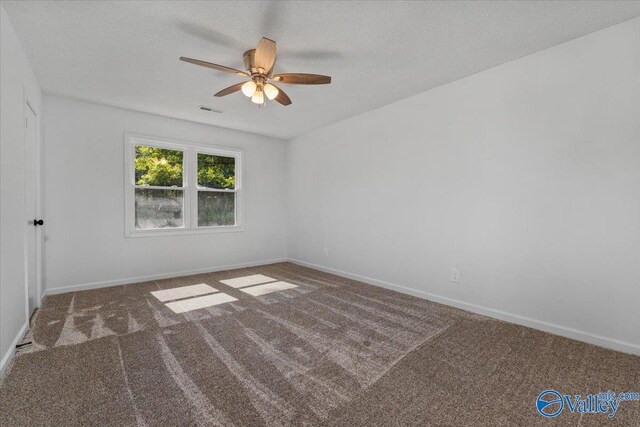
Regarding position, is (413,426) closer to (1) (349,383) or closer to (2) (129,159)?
(1) (349,383)

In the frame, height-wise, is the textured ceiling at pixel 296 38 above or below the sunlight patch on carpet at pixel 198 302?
above

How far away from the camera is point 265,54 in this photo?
2240 mm

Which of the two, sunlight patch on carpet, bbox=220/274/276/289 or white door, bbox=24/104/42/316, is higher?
white door, bbox=24/104/42/316

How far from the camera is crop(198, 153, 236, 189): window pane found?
16.0 feet

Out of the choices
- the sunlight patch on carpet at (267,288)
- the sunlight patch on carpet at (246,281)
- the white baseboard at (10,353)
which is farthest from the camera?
the sunlight patch on carpet at (246,281)

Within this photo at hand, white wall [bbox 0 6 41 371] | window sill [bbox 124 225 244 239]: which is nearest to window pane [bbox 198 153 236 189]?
window sill [bbox 124 225 244 239]

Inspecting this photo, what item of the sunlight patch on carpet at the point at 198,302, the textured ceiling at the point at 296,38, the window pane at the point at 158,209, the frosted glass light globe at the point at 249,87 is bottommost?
the sunlight patch on carpet at the point at 198,302

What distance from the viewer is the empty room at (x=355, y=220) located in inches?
71.2

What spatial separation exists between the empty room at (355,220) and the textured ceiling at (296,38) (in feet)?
0.07

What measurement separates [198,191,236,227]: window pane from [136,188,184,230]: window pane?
33 centimetres

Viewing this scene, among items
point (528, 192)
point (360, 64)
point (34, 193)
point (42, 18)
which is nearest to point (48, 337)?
point (34, 193)

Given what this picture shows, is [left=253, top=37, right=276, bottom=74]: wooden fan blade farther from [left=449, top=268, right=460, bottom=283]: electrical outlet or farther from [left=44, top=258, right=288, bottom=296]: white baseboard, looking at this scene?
[left=44, top=258, right=288, bottom=296]: white baseboard

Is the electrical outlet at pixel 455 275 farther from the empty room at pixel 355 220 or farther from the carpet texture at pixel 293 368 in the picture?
the carpet texture at pixel 293 368

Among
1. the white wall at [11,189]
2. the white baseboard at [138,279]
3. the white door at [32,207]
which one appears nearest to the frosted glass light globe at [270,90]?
the white wall at [11,189]
